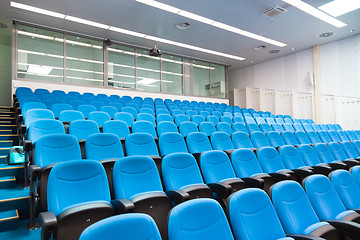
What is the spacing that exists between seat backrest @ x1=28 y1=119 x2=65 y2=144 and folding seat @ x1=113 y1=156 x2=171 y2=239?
1215 mm

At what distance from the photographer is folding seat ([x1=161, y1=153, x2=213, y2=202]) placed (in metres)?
1.72

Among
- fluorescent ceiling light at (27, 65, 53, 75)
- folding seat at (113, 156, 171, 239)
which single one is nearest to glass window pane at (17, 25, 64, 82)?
fluorescent ceiling light at (27, 65, 53, 75)

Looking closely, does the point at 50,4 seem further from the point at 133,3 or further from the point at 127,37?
the point at 127,37

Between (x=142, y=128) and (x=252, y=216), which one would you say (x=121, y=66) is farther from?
(x=252, y=216)

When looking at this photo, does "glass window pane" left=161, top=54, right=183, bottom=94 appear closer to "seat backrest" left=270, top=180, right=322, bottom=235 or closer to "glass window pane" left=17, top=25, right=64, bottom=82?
"glass window pane" left=17, top=25, right=64, bottom=82

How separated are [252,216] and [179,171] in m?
0.78

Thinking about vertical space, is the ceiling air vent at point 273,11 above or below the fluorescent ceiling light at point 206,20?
below

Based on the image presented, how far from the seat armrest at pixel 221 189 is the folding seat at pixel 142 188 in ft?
1.50

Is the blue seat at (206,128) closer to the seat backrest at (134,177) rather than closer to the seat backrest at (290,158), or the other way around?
the seat backrest at (290,158)

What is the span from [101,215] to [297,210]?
1172mm

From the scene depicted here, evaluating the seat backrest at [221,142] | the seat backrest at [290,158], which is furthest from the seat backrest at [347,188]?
the seat backrest at [221,142]

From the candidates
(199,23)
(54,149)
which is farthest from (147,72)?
(54,149)

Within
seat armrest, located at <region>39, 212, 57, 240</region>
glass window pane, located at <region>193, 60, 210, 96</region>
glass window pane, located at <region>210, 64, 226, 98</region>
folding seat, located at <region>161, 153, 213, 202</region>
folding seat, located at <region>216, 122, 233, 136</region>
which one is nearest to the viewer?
seat armrest, located at <region>39, 212, 57, 240</region>

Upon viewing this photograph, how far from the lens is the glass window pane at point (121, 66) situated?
7199mm
